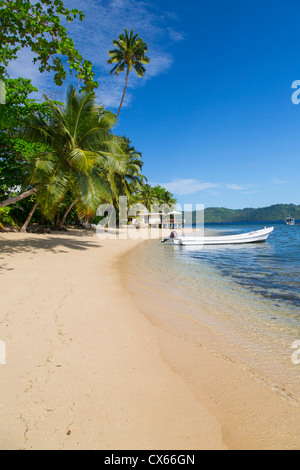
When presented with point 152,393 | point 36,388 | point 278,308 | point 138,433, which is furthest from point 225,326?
point 36,388

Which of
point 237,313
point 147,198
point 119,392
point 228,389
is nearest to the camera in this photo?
point 119,392

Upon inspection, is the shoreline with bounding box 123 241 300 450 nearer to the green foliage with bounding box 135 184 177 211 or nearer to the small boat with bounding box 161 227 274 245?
the small boat with bounding box 161 227 274 245

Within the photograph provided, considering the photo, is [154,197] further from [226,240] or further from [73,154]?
[73,154]

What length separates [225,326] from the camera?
168 inches

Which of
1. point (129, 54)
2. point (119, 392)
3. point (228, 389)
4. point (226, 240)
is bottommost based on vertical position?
point (228, 389)

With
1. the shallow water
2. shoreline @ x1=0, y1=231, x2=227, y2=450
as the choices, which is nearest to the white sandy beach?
shoreline @ x1=0, y1=231, x2=227, y2=450

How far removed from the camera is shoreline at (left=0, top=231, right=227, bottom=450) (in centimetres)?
178

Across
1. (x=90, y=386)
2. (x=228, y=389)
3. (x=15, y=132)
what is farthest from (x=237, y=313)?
(x=15, y=132)

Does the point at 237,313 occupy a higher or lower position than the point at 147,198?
lower

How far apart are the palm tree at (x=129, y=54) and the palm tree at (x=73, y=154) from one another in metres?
12.2

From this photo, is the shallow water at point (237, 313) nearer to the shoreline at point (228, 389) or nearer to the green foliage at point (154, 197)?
the shoreline at point (228, 389)

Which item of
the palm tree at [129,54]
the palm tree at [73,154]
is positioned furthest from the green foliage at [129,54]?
the palm tree at [73,154]

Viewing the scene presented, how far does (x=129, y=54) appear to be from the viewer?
2466 cm

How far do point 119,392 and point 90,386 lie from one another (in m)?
0.30
